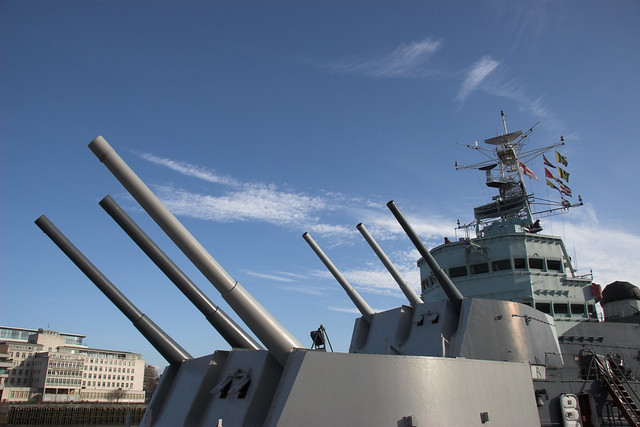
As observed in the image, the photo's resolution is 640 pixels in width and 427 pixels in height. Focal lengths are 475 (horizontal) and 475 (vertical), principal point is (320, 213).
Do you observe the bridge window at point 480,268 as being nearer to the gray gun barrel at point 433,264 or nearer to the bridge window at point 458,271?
the bridge window at point 458,271

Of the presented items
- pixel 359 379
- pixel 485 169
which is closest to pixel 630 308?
pixel 485 169

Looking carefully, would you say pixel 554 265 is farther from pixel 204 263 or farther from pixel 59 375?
pixel 59 375

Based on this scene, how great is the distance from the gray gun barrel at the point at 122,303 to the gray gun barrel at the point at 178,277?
876 mm

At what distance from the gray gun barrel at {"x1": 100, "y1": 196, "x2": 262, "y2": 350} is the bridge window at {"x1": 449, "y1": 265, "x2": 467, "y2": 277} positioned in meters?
9.96

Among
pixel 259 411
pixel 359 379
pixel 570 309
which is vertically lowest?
pixel 259 411

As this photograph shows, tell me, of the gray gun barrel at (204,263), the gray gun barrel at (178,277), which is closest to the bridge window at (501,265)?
the gray gun barrel at (178,277)

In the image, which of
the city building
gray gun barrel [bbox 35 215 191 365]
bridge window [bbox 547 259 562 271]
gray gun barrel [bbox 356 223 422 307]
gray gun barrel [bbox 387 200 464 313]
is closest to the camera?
gray gun barrel [bbox 35 215 191 365]

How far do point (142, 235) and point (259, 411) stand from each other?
8.76ft

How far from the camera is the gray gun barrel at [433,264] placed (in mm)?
9102

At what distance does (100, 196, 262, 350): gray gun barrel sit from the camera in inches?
230

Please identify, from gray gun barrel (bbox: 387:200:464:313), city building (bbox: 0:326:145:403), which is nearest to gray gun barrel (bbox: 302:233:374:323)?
gray gun barrel (bbox: 387:200:464:313)

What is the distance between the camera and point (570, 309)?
13852 mm

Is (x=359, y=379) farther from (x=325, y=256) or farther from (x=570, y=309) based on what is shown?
(x=570, y=309)

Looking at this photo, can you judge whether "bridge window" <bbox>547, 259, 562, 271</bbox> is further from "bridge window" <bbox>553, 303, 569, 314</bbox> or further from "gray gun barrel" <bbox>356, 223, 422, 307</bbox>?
"gray gun barrel" <bbox>356, 223, 422, 307</bbox>
